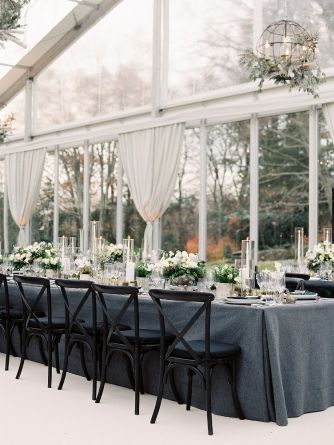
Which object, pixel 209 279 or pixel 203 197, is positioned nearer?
pixel 209 279

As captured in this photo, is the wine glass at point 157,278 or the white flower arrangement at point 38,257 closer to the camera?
the wine glass at point 157,278

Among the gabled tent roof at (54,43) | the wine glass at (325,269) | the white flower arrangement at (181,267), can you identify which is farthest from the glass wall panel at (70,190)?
the white flower arrangement at (181,267)

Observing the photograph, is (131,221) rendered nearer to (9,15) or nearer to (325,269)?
(325,269)

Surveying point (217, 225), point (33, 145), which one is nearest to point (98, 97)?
point (33, 145)

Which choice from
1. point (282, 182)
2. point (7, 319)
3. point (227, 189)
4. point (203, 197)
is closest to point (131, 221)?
point (203, 197)

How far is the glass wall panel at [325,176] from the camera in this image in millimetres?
9156

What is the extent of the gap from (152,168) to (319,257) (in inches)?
166

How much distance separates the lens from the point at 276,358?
4664mm

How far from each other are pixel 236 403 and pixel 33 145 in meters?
9.88

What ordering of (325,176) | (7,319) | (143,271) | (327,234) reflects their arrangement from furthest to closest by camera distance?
(325,176) < (327,234) < (7,319) < (143,271)

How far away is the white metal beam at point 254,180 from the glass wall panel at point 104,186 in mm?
3062

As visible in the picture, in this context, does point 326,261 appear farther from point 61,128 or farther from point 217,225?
point 61,128

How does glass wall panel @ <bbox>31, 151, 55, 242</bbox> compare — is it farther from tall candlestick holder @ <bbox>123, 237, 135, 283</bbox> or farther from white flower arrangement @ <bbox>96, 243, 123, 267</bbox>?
tall candlestick holder @ <bbox>123, 237, 135, 283</bbox>

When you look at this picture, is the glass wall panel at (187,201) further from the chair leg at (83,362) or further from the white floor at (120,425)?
the white floor at (120,425)
